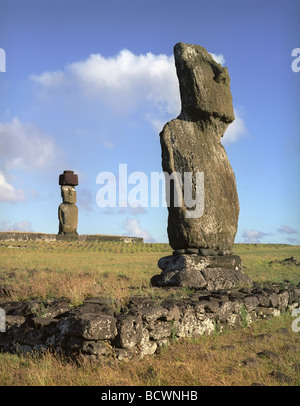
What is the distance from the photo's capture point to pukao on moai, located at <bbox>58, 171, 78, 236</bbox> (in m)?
40.6

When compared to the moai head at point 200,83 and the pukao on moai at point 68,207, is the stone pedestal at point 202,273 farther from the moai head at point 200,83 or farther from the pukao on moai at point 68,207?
the pukao on moai at point 68,207

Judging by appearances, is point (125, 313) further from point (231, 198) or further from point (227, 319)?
point (231, 198)

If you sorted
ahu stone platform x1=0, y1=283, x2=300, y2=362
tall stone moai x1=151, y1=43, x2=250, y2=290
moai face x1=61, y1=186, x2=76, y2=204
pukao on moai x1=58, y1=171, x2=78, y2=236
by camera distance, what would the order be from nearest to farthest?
ahu stone platform x1=0, y1=283, x2=300, y2=362
tall stone moai x1=151, y1=43, x2=250, y2=290
pukao on moai x1=58, y1=171, x2=78, y2=236
moai face x1=61, y1=186, x2=76, y2=204

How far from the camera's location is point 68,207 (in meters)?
41.1

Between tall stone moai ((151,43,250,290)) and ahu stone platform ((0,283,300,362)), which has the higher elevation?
tall stone moai ((151,43,250,290))

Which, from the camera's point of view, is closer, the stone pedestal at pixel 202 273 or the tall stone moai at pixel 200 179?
the stone pedestal at pixel 202 273

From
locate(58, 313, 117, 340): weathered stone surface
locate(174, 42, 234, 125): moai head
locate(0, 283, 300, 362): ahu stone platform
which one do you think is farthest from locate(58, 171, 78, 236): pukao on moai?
locate(58, 313, 117, 340): weathered stone surface

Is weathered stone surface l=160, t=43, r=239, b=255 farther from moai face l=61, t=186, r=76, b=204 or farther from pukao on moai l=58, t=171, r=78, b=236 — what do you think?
moai face l=61, t=186, r=76, b=204

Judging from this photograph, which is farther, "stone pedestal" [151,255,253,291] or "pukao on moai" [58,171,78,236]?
"pukao on moai" [58,171,78,236]

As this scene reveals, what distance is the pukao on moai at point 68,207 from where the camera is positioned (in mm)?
40625

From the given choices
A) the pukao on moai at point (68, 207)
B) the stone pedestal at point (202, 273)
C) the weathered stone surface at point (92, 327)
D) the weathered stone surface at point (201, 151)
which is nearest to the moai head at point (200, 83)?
the weathered stone surface at point (201, 151)

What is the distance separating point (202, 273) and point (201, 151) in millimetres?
3270

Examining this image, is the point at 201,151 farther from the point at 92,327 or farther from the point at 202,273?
the point at 92,327
